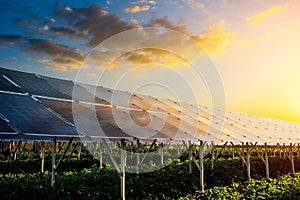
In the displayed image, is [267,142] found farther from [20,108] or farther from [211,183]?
[20,108]

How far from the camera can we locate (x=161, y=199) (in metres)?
13.3

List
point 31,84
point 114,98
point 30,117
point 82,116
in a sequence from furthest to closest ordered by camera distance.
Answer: point 114,98, point 31,84, point 82,116, point 30,117

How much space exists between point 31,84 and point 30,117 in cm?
387

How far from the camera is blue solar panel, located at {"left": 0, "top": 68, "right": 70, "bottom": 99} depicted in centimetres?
1255

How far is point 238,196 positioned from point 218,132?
517 cm

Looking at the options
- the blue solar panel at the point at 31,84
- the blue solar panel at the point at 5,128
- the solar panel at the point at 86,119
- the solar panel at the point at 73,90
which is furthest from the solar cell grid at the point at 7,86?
the blue solar panel at the point at 5,128

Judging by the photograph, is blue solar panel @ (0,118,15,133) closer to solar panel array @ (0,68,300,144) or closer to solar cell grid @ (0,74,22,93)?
solar panel array @ (0,68,300,144)

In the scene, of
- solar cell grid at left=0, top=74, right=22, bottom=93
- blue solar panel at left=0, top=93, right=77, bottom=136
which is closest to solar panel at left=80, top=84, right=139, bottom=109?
solar cell grid at left=0, top=74, right=22, bottom=93

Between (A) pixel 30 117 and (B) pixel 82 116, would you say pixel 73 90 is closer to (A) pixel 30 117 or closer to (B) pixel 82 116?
(B) pixel 82 116

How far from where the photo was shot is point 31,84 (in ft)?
43.6

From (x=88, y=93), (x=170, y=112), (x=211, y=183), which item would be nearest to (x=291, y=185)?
(x=211, y=183)

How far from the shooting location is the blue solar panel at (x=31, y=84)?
1255 centimetres

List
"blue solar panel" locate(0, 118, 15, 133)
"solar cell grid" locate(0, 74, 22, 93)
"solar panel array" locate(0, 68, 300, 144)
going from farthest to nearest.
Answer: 1. "solar cell grid" locate(0, 74, 22, 93)
2. "solar panel array" locate(0, 68, 300, 144)
3. "blue solar panel" locate(0, 118, 15, 133)

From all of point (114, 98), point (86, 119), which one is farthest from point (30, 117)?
point (114, 98)
